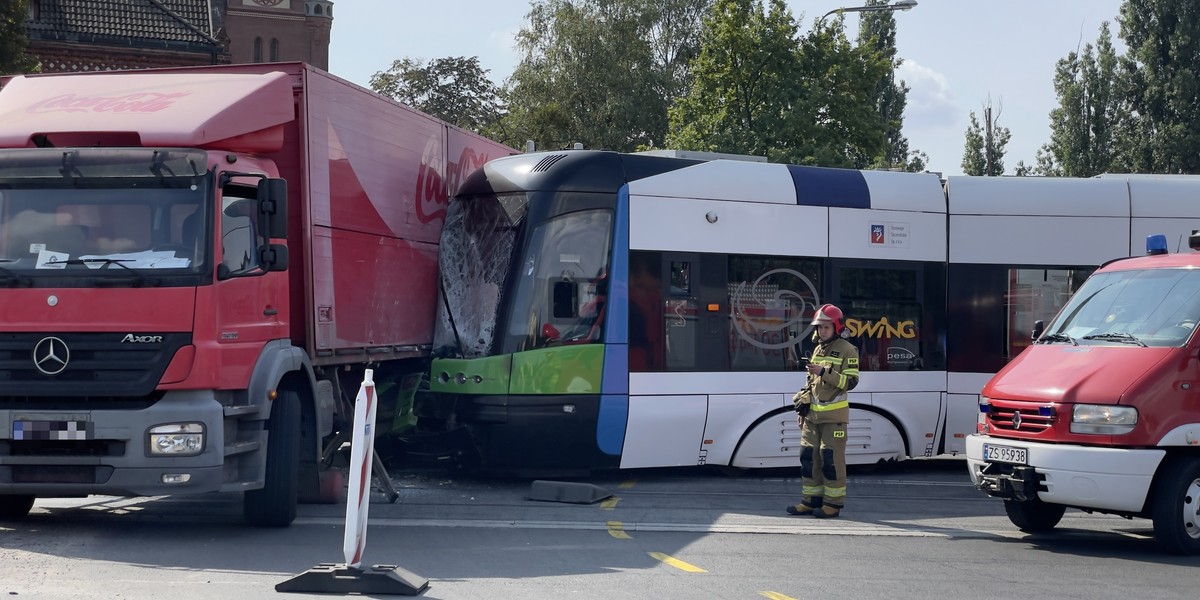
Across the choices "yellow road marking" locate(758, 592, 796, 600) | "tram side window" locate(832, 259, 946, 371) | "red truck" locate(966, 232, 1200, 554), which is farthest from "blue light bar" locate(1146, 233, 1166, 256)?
"yellow road marking" locate(758, 592, 796, 600)

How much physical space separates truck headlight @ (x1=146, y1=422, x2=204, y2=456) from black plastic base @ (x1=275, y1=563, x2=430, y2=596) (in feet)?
5.92

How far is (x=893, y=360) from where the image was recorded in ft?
45.2

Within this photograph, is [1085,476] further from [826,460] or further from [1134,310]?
[826,460]

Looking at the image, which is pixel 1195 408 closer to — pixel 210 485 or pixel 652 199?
pixel 652 199

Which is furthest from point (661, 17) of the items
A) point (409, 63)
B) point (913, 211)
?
point (913, 211)

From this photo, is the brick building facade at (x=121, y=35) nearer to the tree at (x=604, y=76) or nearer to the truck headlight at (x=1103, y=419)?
the tree at (x=604, y=76)

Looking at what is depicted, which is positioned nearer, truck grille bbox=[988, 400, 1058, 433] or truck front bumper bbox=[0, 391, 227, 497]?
truck front bumper bbox=[0, 391, 227, 497]

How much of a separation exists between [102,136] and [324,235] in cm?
212

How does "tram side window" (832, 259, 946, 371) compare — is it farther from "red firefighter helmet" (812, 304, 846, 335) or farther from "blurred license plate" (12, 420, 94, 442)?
"blurred license plate" (12, 420, 94, 442)

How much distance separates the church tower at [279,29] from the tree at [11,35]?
37500 mm

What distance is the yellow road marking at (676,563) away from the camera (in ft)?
27.8

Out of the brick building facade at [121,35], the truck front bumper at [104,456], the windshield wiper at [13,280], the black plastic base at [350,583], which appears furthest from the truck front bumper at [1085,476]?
the brick building facade at [121,35]

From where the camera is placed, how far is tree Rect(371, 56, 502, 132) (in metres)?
53.8

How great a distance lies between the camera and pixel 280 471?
9711 millimetres
